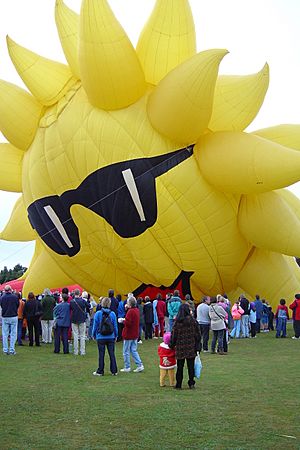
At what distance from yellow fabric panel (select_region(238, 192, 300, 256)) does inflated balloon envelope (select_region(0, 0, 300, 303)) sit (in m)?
0.03

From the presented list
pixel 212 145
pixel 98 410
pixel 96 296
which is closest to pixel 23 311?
pixel 96 296

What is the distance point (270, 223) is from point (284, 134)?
7.13 feet

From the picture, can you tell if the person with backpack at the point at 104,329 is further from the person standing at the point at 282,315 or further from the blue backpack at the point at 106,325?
the person standing at the point at 282,315

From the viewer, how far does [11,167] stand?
16.6 meters

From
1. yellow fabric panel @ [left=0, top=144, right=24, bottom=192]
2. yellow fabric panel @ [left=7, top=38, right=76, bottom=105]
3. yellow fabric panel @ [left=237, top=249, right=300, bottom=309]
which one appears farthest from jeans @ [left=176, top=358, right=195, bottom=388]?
yellow fabric panel @ [left=0, top=144, right=24, bottom=192]

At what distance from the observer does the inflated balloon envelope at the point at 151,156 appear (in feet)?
41.8

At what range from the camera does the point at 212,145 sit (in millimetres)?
13641

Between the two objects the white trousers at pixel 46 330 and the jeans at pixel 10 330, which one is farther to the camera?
the white trousers at pixel 46 330

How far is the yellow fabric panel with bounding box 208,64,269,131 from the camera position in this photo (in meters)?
12.9

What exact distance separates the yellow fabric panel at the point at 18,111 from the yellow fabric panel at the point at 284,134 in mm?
5450

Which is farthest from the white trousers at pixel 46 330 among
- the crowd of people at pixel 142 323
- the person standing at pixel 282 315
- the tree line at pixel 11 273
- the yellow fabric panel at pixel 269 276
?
the tree line at pixel 11 273

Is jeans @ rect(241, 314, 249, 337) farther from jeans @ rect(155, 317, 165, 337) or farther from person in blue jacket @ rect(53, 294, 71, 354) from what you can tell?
person in blue jacket @ rect(53, 294, 71, 354)

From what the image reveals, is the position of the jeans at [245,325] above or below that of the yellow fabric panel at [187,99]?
below

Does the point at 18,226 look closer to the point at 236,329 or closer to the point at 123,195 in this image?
the point at 123,195
